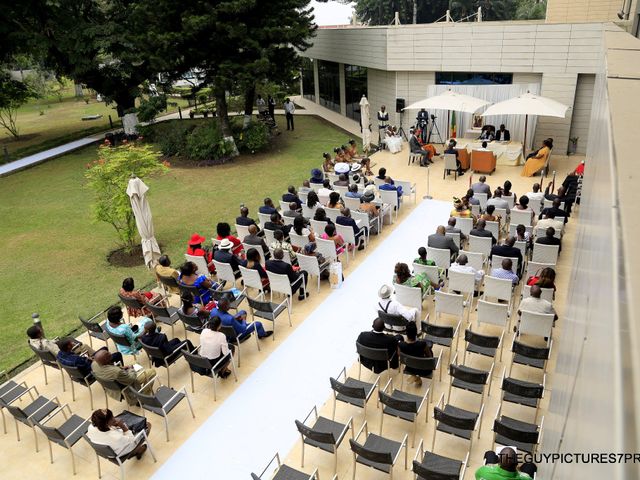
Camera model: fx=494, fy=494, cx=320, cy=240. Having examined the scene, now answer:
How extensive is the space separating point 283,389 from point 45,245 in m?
10.4

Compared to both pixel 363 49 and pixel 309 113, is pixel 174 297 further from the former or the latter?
pixel 309 113

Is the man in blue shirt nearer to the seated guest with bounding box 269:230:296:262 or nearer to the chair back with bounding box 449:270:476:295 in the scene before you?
the seated guest with bounding box 269:230:296:262

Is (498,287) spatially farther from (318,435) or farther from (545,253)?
(318,435)

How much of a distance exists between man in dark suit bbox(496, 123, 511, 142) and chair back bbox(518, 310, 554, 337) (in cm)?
1320

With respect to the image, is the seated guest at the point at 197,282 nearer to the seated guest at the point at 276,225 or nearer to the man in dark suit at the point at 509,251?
the seated guest at the point at 276,225

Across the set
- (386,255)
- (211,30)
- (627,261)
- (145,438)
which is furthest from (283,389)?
(211,30)

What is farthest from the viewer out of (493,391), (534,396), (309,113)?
(309,113)

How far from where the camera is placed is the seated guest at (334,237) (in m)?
11.1

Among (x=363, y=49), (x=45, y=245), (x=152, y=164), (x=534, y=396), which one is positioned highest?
(x=363, y=49)

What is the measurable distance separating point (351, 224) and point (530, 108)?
8835 mm

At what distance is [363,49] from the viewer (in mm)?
25203

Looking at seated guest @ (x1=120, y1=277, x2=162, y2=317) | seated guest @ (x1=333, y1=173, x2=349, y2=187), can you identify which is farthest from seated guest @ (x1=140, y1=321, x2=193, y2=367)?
seated guest @ (x1=333, y1=173, x2=349, y2=187)

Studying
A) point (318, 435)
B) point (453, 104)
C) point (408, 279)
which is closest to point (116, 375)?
point (318, 435)

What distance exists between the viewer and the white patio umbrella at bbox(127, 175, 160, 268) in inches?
432
